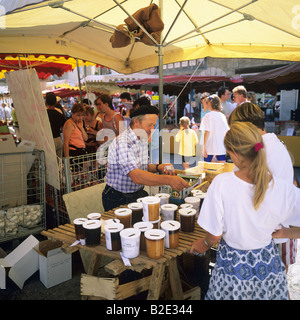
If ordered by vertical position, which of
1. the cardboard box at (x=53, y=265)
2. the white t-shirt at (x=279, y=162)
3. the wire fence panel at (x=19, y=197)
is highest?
the white t-shirt at (x=279, y=162)

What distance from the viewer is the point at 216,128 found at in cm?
549

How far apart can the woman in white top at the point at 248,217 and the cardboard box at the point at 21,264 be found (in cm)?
203

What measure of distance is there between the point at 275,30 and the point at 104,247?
3.65 metres

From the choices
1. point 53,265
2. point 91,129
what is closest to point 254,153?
point 53,265

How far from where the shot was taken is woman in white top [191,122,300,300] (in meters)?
1.58

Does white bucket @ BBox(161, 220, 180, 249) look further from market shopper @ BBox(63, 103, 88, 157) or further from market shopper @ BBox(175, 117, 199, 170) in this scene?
market shopper @ BBox(175, 117, 199, 170)

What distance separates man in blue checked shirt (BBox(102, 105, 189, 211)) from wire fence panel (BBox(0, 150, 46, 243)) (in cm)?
120

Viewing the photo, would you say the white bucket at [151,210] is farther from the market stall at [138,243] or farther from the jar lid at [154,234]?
the jar lid at [154,234]

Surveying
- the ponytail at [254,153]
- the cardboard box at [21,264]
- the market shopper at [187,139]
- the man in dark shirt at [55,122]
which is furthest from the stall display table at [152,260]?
the market shopper at [187,139]

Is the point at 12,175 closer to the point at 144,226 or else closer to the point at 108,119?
the point at 108,119

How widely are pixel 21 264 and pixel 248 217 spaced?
2387 mm

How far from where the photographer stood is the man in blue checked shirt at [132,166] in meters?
2.50
